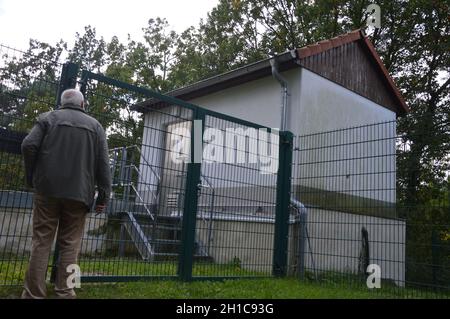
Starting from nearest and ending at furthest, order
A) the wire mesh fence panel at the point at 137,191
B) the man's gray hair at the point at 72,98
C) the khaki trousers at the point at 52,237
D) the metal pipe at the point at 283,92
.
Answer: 1. the khaki trousers at the point at 52,237
2. the man's gray hair at the point at 72,98
3. the wire mesh fence panel at the point at 137,191
4. the metal pipe at the point at 283,92

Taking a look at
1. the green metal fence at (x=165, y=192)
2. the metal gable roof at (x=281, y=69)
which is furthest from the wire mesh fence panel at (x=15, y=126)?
the metal gable roof at (x=281, y=69)

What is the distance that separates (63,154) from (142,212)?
5.16 feet

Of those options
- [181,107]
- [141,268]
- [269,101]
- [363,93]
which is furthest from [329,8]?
[141,268]

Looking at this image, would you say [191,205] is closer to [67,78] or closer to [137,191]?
[137,191]

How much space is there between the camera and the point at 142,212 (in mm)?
4781

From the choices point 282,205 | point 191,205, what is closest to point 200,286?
point 191,205

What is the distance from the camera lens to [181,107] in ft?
16.6

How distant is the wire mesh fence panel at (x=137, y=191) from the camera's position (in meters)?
4.35

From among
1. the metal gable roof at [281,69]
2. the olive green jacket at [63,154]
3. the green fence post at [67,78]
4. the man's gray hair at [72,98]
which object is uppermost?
the metal gable roof at [281,69]

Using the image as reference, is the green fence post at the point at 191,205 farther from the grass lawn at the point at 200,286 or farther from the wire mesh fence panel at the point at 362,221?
the wire mesh fence panel at the point at 362,221

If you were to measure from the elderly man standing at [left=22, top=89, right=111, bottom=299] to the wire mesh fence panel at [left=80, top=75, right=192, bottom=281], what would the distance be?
2.36ft

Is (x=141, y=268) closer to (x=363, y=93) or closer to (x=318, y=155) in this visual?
(x=318, y=155)

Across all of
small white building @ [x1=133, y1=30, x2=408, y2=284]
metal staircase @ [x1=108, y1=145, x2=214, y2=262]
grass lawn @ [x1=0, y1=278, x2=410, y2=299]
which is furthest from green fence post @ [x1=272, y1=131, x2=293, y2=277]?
metal staircase @ [x1=108, y1=145, x2=214, y2=262]

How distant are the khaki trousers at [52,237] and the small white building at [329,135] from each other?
52.9 inches
